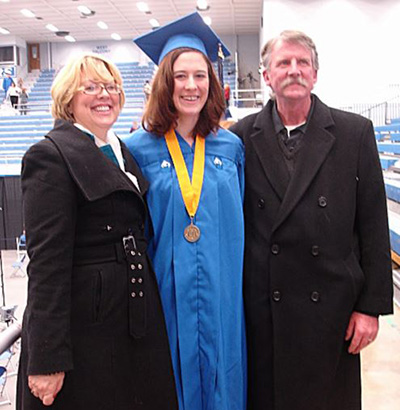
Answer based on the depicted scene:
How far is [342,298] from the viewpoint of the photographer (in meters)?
1.78

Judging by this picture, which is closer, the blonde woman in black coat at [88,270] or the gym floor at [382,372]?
the blonde woman in black coat at [88,270]

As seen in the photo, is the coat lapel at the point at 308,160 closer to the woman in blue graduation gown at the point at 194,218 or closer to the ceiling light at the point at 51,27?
the woman in blue graduation gown at the point at 194,218

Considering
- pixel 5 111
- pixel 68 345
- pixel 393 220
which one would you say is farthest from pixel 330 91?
pixel 68 345

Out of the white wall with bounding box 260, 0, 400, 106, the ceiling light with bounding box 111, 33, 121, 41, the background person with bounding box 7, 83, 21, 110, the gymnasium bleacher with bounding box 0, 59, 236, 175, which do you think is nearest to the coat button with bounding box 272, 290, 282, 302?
the gymnasium bleacher with bounding box 0, 59, 236, 175

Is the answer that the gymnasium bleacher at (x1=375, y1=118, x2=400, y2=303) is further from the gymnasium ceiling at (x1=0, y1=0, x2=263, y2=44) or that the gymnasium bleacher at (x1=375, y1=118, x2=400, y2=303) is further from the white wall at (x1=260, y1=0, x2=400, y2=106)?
the gymnasium ceiling at (x1=0, y1=0, x2=263, y2=44)

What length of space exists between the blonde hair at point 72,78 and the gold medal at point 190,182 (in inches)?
14.6

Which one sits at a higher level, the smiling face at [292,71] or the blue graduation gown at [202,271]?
the smiling face at [292,71]

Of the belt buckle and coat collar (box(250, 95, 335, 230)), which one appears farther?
coat collar (box(250, 95, 335, 230))

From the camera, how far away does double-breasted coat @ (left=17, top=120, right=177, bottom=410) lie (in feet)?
4.40

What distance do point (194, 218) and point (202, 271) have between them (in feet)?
0.63

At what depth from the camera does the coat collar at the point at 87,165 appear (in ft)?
4.61

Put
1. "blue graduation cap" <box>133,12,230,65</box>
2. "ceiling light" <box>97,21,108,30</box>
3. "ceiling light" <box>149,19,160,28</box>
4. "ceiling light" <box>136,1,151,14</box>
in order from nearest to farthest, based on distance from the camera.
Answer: "blue graduation cap" <box>133,12,230,65</box> < "ceiling light" <box>136,1,151,14</box> < "ceiling light" <box>149,19,160,28</box> < "ceiling light" <box>97,21,108,30</box>

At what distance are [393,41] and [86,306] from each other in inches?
580

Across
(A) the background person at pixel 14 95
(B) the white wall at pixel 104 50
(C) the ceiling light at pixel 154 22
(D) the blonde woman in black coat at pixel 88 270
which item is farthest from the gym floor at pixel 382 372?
(B) the white wall at pixel 104 50
